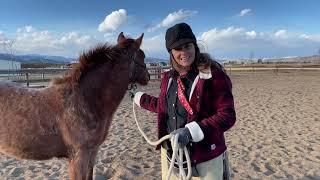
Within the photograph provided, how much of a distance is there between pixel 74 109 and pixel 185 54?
1455 millimetres

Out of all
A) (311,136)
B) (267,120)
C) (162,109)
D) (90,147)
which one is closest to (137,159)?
(90,147)

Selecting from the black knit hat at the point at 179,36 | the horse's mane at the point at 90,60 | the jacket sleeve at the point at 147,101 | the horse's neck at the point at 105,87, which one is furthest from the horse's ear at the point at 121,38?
the black knit hat at the point at 179,36

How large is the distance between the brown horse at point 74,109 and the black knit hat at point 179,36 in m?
1.18

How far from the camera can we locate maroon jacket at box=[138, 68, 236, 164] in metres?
2.61

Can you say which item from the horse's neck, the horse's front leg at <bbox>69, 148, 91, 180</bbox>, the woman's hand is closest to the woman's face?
the woman's hand

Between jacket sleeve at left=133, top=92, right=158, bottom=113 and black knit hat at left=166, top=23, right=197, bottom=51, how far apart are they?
73 cm

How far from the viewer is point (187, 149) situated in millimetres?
2725

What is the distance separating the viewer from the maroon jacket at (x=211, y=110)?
2609 millimetres

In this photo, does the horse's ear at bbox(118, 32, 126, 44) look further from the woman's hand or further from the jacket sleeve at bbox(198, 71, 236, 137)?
the woman's hand

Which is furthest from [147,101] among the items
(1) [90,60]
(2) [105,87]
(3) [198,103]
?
(1) [90,60]

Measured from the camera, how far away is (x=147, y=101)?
3.35 m

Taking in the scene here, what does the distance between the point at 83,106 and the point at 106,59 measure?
0.55 m

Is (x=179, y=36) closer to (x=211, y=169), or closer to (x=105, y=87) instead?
(x=211, y=169)

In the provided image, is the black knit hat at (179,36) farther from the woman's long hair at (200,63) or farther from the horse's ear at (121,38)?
the horse's ear at (121,38)
